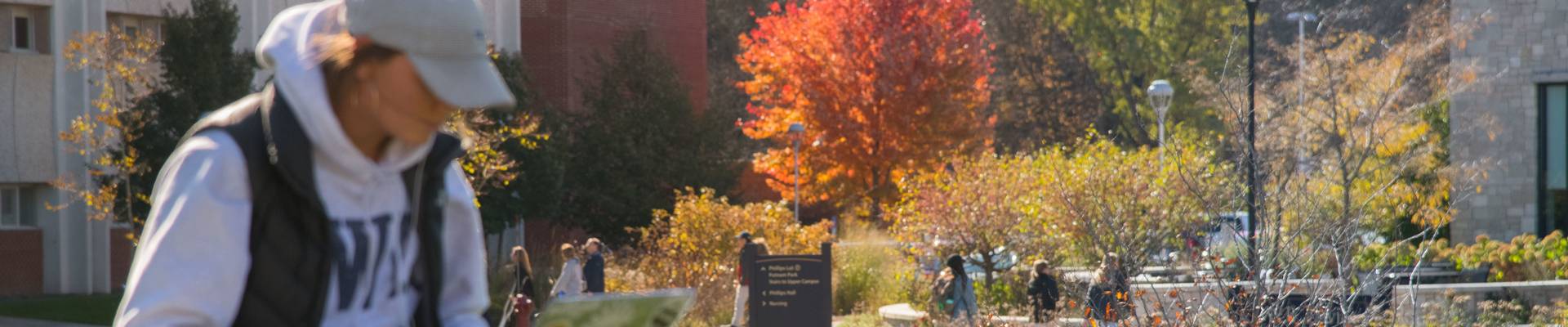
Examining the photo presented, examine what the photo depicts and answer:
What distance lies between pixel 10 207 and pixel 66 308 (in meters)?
3.93

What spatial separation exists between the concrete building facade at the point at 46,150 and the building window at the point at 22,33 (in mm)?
12

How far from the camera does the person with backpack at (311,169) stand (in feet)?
7.41

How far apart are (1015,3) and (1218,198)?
41252mm

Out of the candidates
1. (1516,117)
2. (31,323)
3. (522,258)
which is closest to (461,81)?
(522,258)

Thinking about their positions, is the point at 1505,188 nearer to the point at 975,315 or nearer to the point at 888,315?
the point at 888,315

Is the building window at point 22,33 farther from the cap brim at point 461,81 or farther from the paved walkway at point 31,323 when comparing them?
the cap brim at point 461,81

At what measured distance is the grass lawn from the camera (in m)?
23.0

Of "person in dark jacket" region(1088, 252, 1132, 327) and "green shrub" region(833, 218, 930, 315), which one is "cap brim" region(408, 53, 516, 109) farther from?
"green shrub" region(833, 218, 930, 315)

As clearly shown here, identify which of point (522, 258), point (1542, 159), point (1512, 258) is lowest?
point (1512, 258)

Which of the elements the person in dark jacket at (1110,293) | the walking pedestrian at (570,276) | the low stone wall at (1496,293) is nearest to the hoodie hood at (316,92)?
the person in dark jacket at (1110,293)

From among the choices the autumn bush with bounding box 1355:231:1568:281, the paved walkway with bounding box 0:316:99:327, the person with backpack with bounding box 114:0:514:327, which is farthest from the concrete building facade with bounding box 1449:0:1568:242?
the person with backpack with bounding box 114:0:514:327

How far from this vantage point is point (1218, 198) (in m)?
10.6

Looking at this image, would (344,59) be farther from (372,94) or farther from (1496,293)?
(1496,293)

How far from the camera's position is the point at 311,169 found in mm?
2367
